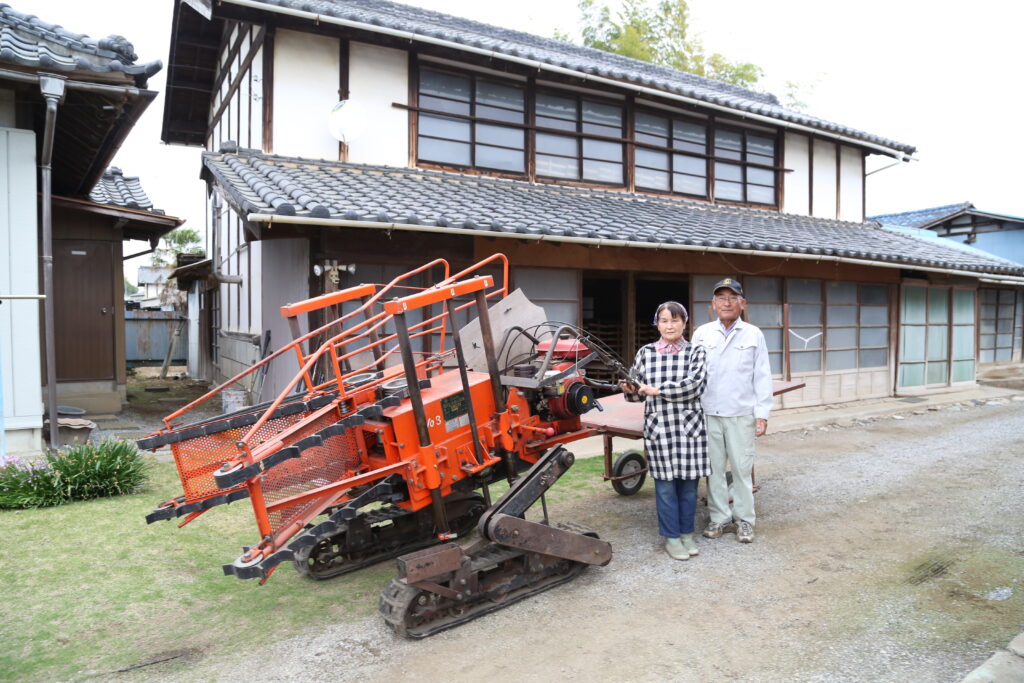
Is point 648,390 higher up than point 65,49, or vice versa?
point 65,49

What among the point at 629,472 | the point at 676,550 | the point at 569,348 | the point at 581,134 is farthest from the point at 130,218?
the point at 676,550

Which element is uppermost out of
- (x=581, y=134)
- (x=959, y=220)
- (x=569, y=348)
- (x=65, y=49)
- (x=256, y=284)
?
(x=959, y=220)

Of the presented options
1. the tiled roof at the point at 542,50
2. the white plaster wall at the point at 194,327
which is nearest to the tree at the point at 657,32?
the tiled roof at the point at 542,50

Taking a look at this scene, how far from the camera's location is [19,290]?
6.20m

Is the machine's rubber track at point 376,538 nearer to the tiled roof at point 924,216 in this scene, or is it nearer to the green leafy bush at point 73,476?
the green leafy bush at point 73,476

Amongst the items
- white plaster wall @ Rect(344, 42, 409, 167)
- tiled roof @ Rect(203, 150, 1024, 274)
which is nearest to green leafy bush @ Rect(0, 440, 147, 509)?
tiled roof @ Rect(203, 150, 1024, 274)

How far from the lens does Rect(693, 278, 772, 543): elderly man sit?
15.3 ft

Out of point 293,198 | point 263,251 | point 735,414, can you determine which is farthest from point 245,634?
point 263,251

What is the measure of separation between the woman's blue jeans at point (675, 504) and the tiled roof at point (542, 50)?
6.74 metres

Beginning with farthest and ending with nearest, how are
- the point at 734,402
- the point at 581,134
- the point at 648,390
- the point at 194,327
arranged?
the point at 194,327, the point at 581,134, the point at 734,402, the point at 648,390

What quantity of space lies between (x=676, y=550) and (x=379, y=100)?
22.9 ft

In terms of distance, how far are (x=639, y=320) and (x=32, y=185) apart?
377 inches

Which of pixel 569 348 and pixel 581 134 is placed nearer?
pixel 569 348

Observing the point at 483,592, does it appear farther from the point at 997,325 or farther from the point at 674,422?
the point at 997,325
